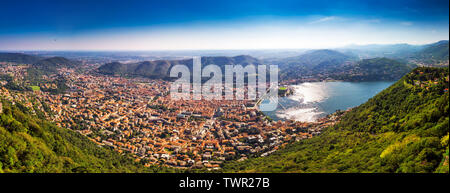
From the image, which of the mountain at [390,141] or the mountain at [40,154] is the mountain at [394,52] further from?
the mountain at [40,154]

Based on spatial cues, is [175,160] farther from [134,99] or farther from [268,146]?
[134,99]

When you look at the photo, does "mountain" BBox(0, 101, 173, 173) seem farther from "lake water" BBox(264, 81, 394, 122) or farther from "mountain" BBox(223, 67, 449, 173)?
"lake water" BBox(264, 81, 394, 122)

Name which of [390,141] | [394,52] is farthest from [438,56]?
[390,141]

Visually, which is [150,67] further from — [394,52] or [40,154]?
[394,52]
